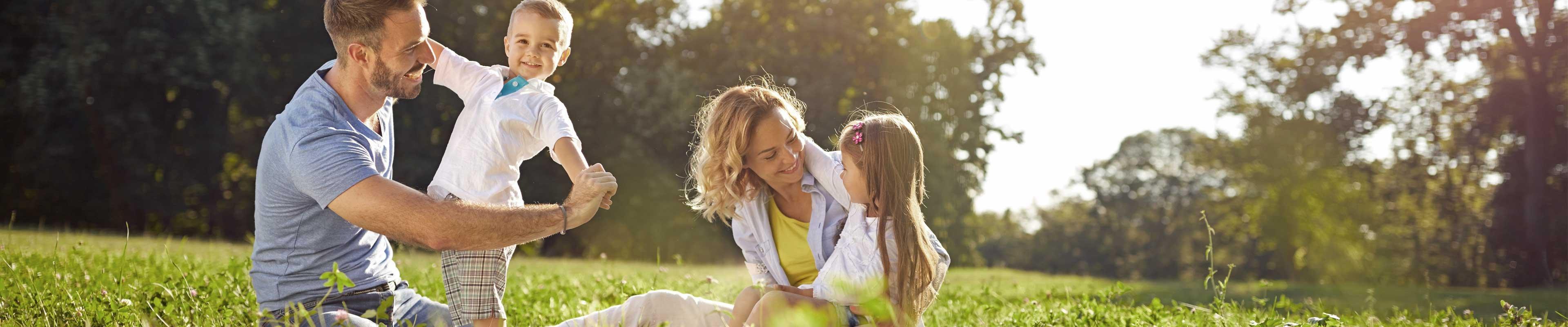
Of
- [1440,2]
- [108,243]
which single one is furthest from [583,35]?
[1440,2]

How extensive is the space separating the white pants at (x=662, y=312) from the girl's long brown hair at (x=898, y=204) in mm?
669

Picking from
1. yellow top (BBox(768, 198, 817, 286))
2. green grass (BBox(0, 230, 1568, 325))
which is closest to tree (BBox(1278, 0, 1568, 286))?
green grass (BBox(0, 230, 1568, 325))

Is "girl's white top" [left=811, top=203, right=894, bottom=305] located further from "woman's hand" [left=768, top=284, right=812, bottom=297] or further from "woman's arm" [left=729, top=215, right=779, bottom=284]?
"woman's arm" [left=729, top=215, right=779, bottom=284]

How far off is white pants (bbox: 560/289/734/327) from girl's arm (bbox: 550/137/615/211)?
1.76 feet

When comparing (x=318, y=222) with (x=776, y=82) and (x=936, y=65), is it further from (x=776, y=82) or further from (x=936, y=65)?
(x=936, y=65)

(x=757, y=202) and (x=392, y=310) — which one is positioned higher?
(x=757, y=202)

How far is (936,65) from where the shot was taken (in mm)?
21188

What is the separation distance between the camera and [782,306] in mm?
3412

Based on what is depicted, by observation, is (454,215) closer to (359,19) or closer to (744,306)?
(359,19)

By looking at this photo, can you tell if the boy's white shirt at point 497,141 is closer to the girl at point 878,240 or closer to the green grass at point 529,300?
the green grass at point 529,300

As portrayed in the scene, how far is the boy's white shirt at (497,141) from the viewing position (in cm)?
361

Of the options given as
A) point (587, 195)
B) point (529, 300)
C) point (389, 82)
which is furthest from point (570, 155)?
point (529, 300)

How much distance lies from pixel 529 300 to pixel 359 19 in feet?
8.87

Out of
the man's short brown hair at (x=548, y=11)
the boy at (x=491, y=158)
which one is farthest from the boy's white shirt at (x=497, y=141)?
the man's short brown hair at (x=548, y=11)
